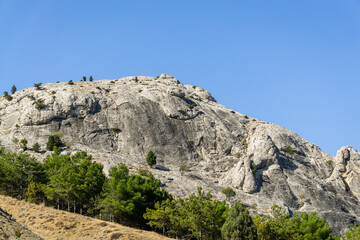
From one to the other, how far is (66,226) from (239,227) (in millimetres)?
23940

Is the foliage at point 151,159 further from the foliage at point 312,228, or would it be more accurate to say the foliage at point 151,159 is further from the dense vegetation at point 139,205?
the foliage at point 312,228

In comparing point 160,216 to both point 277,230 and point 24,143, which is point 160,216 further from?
point 24,143

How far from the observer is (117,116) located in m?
116

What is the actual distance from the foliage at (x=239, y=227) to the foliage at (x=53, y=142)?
58.7 m

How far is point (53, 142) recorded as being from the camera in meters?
98.9

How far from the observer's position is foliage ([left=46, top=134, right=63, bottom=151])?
98.3m

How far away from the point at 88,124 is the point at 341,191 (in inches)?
2885

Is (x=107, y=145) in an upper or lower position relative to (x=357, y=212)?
upper

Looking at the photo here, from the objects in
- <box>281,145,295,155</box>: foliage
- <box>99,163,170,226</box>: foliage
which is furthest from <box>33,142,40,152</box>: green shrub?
<box>281,145,295,155</box>: foliage

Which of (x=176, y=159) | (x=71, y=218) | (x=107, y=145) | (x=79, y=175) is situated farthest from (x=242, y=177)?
(x=71, y=218)

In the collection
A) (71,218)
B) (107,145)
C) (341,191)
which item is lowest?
(71,218)

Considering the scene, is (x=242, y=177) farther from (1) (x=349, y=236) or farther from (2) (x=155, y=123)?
(1) (x=349, y=236)

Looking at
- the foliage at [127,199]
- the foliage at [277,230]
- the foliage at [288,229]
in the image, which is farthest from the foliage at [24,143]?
the foliage at [277,230]

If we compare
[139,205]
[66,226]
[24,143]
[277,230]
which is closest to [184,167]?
[139,205]
